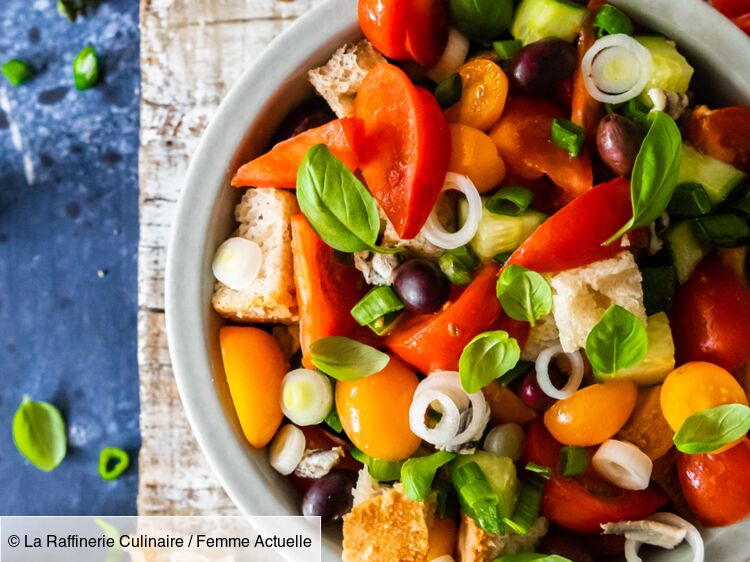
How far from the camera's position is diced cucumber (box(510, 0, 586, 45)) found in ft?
4.80

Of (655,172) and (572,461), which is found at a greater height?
(655,172)

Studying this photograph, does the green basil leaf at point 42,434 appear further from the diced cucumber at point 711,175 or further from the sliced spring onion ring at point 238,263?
the diced cucumber at point 711,175

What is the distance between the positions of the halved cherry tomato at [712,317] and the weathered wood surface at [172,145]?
42.2 inches

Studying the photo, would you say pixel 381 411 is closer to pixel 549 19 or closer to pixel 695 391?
pixel 695 391

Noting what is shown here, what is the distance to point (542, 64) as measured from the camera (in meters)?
1.43

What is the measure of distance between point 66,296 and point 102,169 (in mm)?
343

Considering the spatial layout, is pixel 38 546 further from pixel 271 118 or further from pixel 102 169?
pixel 271 118

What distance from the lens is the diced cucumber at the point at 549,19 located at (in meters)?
1.46

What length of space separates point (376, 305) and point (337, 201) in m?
0.21

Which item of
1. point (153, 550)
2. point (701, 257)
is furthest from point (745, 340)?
point (153, 550)

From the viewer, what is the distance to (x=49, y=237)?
2.16 m

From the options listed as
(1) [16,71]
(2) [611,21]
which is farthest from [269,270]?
(1) [16,71]

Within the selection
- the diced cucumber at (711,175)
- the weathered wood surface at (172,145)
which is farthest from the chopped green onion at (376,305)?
the weathered wood surface at (172,145)

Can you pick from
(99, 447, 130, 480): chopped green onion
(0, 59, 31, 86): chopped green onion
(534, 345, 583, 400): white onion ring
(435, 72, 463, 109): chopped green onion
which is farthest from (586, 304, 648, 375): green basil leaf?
(0, 59, 31, 86): chopped green onion
